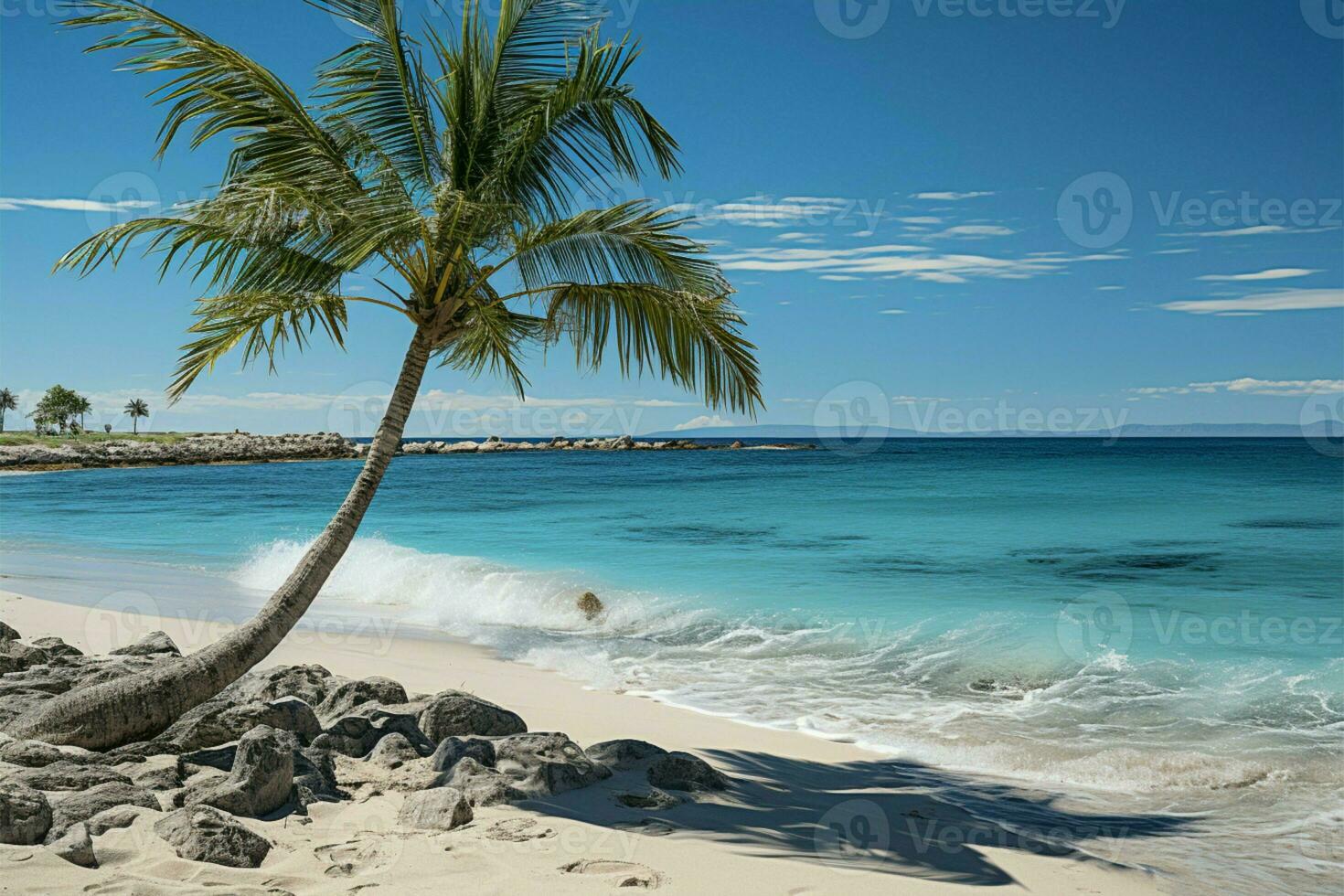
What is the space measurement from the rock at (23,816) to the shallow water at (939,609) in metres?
5.29

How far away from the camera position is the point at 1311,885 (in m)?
5.13

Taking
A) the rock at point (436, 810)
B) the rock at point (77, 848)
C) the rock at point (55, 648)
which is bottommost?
the rock at point (436, 810)

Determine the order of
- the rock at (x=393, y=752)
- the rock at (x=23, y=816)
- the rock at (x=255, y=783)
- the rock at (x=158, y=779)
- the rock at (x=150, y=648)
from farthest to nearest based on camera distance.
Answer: the rock at (x=150, y=648) → the rock at (x=393, y=752) → the rock at (x=158, y=779) → the rock at (x=255, y=783) → the rock at (x=23, y=816)

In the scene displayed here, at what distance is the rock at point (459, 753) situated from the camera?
585 centimetres

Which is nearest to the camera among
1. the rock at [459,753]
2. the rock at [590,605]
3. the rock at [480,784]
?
the rock at [480,784]

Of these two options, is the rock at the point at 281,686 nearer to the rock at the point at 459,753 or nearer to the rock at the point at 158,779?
the rock at the point at 158,779

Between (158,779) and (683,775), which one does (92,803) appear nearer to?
(158,779)

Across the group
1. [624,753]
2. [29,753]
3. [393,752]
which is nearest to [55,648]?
[29,753]

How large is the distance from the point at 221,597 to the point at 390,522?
16107mm

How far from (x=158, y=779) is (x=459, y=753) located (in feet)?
5.49

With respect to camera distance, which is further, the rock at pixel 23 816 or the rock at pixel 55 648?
the rock at pixel 55 648

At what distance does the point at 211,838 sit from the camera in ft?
13.8

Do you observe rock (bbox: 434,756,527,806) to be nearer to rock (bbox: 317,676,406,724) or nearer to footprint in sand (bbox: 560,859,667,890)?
footprint in sand (bbox: 560,859,667,890)

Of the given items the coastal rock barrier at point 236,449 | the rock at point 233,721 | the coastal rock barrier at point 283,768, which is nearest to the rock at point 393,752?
the coastal rock barrier at point 283,768
